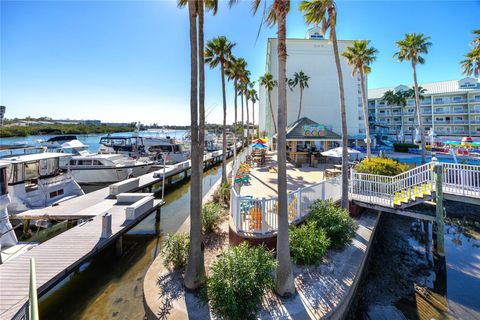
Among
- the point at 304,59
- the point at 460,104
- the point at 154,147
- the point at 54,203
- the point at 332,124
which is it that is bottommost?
the point at 54,203

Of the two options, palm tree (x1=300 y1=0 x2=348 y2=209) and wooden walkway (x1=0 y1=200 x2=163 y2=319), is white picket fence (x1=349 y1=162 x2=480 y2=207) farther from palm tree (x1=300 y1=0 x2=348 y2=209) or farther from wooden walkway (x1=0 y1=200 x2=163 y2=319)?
wooden walkway (x1=0 y1=200 x2=163 y2=319)

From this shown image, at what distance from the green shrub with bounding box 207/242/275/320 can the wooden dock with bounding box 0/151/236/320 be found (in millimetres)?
3337

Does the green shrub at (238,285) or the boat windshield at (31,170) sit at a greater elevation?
the boat windshield at (31,170)

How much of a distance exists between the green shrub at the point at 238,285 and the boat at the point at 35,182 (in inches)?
493

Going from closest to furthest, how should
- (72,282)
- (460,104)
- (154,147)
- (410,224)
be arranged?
(72,282), (410,224), (154,147), (460,104)

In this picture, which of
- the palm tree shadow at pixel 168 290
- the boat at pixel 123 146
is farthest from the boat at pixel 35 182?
the boat at pixel 123 146

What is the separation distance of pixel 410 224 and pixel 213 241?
11703 millimetres

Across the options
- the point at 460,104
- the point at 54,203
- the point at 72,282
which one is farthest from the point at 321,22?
the point at 460,104

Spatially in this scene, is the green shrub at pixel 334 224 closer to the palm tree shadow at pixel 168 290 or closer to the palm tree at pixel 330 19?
the palm tree at pixel 330 19

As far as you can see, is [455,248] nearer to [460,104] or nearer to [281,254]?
[281,254]

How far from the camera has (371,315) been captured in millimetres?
6383

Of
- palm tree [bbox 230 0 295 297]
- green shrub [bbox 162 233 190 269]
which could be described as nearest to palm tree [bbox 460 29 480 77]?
palm tree [bbox 230 0 295 297]

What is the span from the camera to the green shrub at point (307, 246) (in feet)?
22.3

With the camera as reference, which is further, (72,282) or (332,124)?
(332,124)
